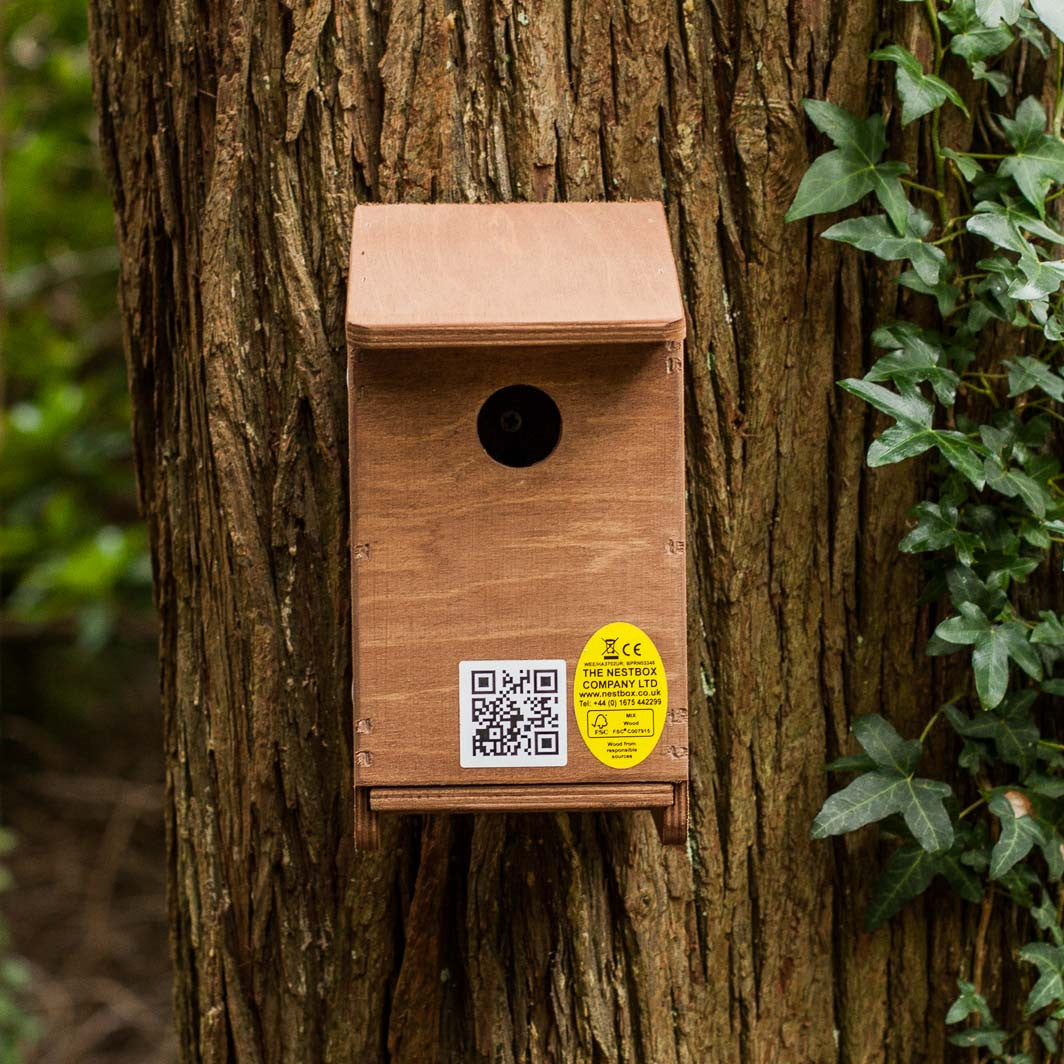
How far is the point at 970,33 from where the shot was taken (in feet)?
4.67

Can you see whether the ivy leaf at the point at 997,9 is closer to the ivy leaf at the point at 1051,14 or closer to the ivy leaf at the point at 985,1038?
the ivy leaf at the point at 1051,14

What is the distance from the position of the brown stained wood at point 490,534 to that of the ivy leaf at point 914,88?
44cm

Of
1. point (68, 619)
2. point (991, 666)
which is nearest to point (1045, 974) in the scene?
point (991, 666)

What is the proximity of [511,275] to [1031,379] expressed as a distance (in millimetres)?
694

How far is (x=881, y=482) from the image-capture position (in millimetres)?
1553

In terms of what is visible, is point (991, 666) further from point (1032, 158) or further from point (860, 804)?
point (1032, 158)

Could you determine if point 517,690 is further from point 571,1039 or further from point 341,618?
point 571,1039

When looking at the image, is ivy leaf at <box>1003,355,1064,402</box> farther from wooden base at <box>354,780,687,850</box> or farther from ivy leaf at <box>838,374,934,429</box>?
wooden base at <box>354,780,687,850</box>

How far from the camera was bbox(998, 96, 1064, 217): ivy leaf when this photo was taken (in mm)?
1471

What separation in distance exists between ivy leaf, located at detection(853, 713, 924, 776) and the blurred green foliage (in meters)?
2.65

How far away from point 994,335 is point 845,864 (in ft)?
2.42

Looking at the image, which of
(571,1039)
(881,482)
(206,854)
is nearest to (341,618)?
(206,854)

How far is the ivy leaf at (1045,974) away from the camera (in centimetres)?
151

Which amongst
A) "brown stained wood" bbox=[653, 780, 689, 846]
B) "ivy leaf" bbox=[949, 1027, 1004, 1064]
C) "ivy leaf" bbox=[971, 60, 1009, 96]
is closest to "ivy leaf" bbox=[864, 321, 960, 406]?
"ivy leaf" bbox=[971, 60, 1009, 96]
